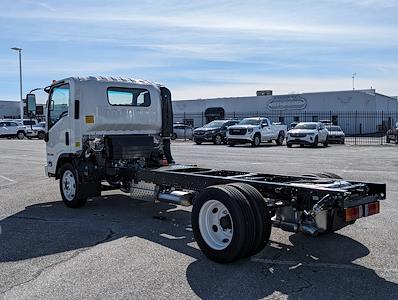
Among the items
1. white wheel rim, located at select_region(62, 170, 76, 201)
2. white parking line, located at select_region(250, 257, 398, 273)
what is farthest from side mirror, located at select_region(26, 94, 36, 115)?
white parking line, located at select_region(250, 257, 398, 273)

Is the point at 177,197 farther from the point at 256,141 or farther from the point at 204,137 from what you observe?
the point at 204,137

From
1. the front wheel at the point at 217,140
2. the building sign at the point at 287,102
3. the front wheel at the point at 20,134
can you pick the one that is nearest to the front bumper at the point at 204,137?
the front wheel at the point at 217,140

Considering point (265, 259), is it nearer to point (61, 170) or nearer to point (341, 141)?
point (61, 170)

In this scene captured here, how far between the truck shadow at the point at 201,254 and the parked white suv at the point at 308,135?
22.3 m

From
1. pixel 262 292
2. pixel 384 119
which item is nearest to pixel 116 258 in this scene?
pixel 262 292

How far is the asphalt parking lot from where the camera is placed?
474 cm

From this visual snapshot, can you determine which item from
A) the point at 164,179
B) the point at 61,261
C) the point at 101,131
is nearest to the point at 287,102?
the point at 101,131

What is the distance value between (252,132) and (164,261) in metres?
26.0

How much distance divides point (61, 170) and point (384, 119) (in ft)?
170

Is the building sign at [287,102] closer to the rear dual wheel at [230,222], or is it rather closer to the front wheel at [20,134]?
the front wheel at [20,134]

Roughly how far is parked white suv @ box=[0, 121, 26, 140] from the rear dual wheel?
150ft

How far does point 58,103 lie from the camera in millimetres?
9672

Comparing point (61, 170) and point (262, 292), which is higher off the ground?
point (61, 170)

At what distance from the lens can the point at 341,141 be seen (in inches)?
1352
